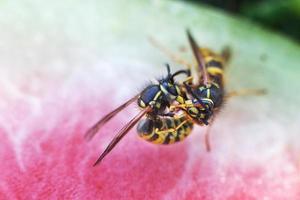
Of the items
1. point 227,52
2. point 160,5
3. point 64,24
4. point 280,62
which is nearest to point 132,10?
point 160,5

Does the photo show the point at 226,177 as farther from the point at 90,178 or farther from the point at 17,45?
the point at 17,45

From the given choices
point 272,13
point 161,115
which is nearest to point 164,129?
point 161,115

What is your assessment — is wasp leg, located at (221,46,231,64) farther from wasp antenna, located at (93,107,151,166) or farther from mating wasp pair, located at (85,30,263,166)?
wasp antenna, located at (93,107,151,166)

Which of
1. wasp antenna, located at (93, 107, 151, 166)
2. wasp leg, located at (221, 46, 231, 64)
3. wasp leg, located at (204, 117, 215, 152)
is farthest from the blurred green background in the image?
wasp antenna, located at (93, 107, 151, 166)

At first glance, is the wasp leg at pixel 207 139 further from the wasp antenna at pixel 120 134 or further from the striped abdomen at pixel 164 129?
the wasp antenna at pixel 120 134

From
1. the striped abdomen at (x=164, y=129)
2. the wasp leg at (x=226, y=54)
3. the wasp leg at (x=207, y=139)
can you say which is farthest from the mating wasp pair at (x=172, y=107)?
the wasp leg at (x=226, y=54)

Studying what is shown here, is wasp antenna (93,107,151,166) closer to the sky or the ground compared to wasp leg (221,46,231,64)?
closer to the sky
